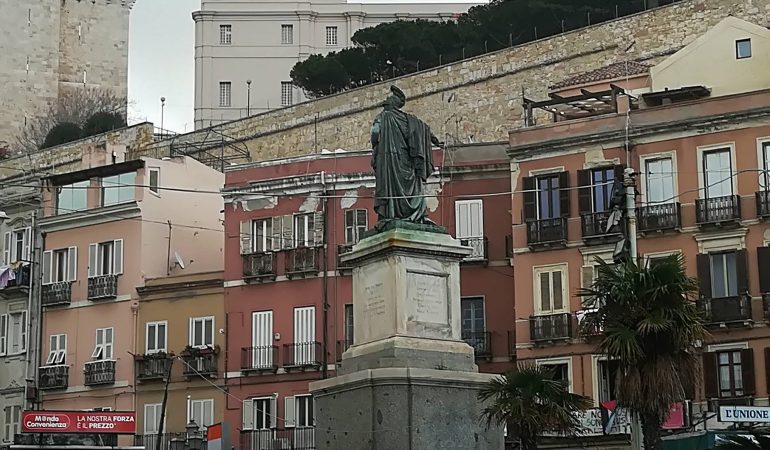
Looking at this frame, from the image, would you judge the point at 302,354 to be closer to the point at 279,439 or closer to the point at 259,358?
the point at 259,358

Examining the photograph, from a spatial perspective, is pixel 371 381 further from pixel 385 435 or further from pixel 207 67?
pixel 207 67

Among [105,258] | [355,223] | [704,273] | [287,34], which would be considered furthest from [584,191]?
[287,34]

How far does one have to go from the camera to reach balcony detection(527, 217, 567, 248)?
39531mm

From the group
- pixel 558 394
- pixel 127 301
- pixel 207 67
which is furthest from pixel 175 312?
pixel 207 67

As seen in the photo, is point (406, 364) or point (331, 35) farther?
point (331, 35)

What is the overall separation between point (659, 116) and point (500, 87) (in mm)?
17720

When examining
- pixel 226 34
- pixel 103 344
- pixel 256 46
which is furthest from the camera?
pixel 256 46

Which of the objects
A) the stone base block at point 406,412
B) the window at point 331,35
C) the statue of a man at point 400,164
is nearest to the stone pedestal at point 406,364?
the stone base block at point 406,412

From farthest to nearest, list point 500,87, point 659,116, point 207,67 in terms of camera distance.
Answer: point 207,67, point 500,87, point 659,116

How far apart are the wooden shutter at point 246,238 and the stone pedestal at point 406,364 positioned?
79.3 feet

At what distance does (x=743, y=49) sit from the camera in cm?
4128

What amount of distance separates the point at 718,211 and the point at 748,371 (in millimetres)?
4234

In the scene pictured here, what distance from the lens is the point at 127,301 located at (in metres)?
46.7

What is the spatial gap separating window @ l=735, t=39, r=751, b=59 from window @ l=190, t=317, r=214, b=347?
58.6ft
